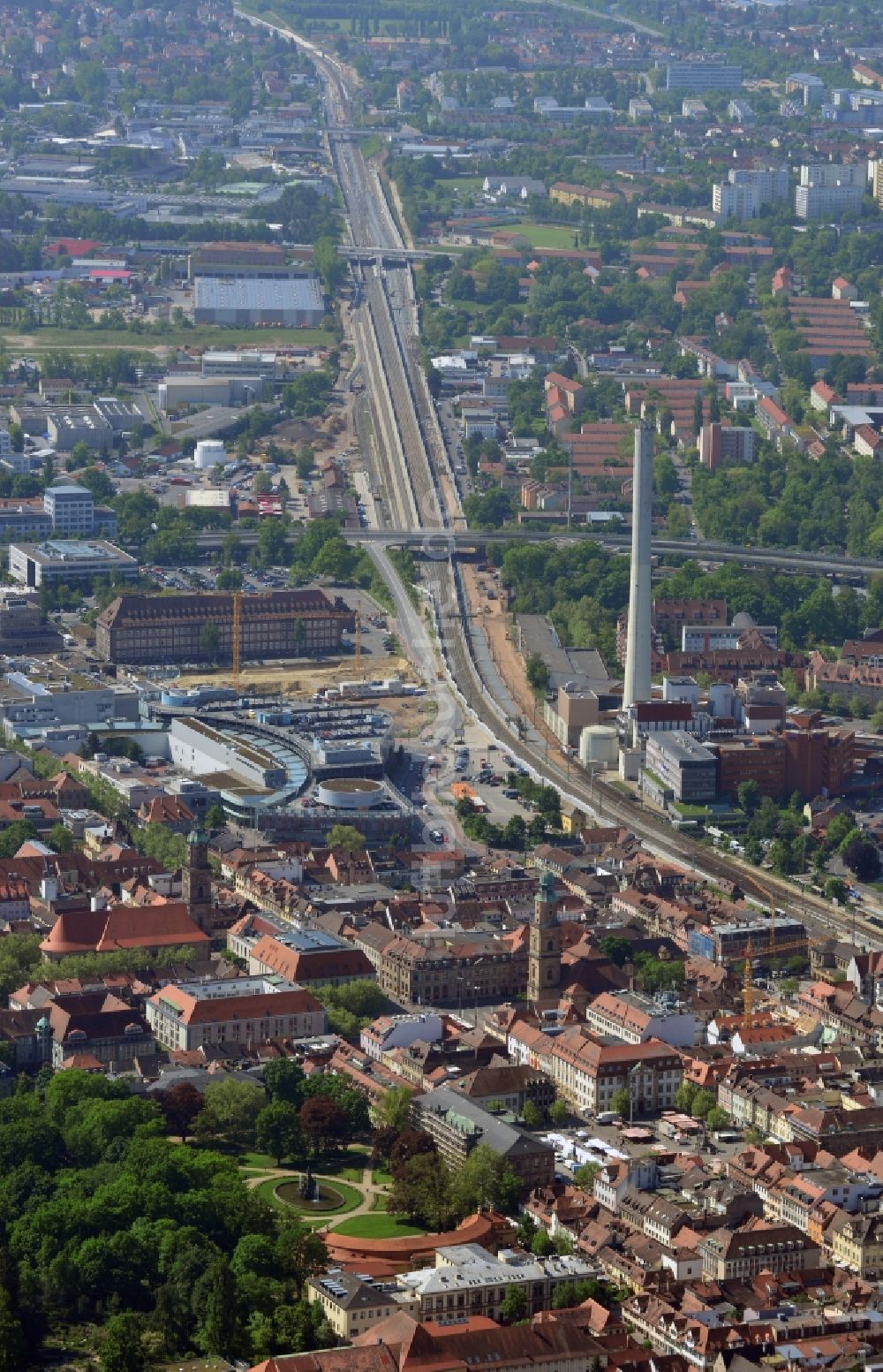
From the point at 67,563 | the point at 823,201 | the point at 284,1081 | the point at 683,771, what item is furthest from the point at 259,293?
the point at 284,1081

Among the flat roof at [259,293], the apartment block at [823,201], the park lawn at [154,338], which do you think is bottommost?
the apartment block at [823,201]

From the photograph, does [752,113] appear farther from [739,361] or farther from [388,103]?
[739,361]

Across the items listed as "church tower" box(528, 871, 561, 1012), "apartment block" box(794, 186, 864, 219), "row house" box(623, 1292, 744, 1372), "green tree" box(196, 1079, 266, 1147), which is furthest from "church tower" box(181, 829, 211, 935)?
"apartment block" box(794, 186, 864, 219)

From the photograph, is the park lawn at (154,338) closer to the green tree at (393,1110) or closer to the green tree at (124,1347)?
the green tree at (393,1110)

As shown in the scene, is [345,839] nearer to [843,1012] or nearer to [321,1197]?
[843,1012]

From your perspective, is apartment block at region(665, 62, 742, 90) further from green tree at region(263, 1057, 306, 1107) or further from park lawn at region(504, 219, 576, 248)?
green tree at region(263, 1057, 306, 1107)

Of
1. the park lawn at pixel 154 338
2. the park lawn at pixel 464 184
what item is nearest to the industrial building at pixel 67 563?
the park lawn at pixel 154 338
